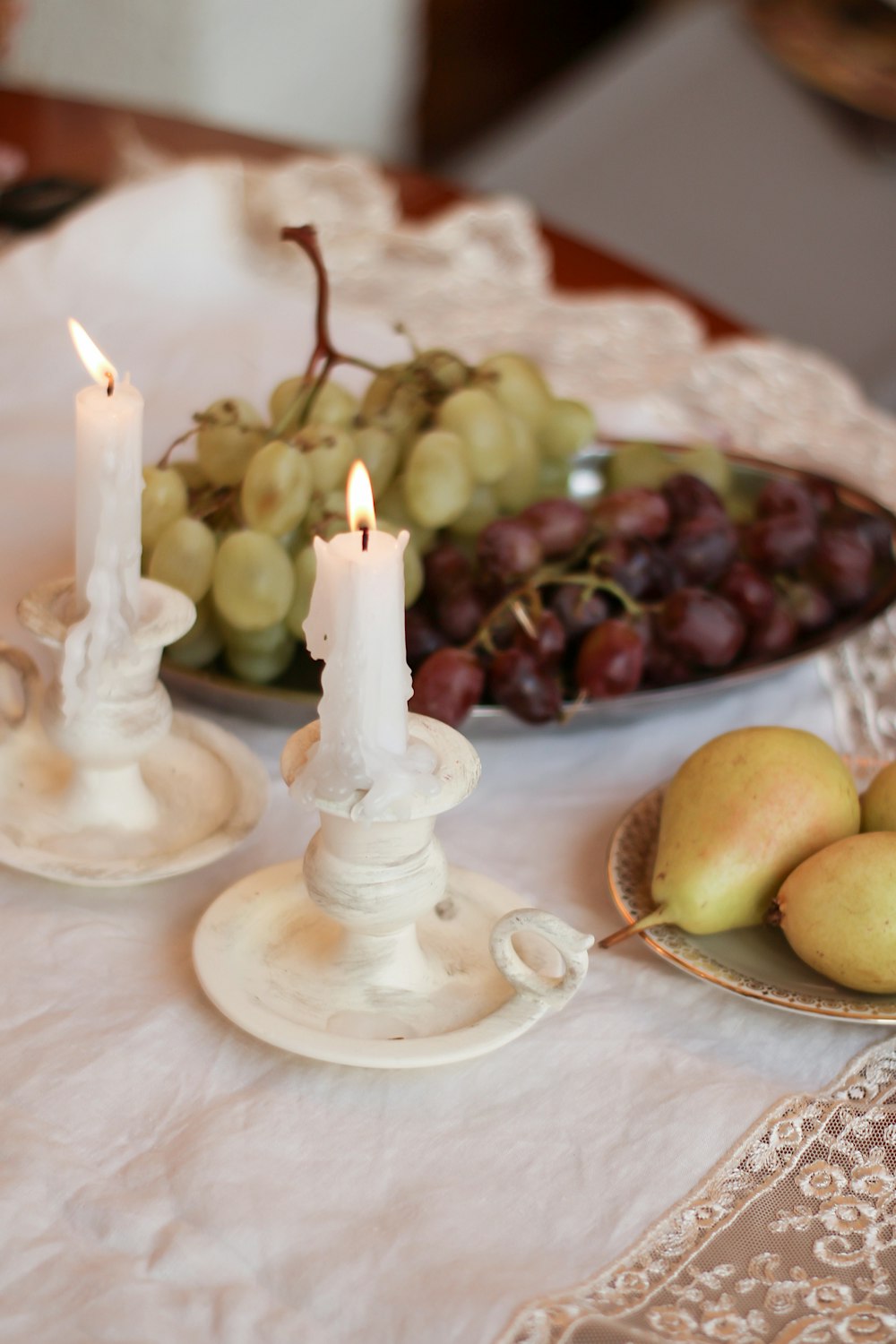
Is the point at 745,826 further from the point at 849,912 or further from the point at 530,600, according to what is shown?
the point at 530,600

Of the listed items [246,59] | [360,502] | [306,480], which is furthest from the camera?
[246,59]

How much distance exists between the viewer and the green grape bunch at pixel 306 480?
66 centimetres

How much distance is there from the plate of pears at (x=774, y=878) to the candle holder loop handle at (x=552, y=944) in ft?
0.20

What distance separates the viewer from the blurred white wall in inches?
91.6

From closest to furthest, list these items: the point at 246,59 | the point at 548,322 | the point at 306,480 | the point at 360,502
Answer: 1. the point at 360,502
2. the point at 306,480
3. the point at 548,322
4. the point at 246,59

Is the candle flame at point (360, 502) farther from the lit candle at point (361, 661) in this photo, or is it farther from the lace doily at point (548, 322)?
the lace doily at point (548, 322)

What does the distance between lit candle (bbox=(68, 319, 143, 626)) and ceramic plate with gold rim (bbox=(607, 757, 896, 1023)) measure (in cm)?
24

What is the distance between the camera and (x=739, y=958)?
1.80 ft

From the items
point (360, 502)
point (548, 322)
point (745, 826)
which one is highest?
point (360, 502)

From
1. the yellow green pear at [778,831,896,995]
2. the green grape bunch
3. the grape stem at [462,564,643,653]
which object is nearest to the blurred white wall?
the green grape bunch

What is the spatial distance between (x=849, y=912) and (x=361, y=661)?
22 cm

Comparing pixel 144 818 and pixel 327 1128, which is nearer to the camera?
pixel 327 1128

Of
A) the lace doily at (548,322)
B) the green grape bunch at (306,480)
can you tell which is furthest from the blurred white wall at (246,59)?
the green grape bunch at (306,480)

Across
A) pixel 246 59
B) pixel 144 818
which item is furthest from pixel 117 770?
pixel 246 59
